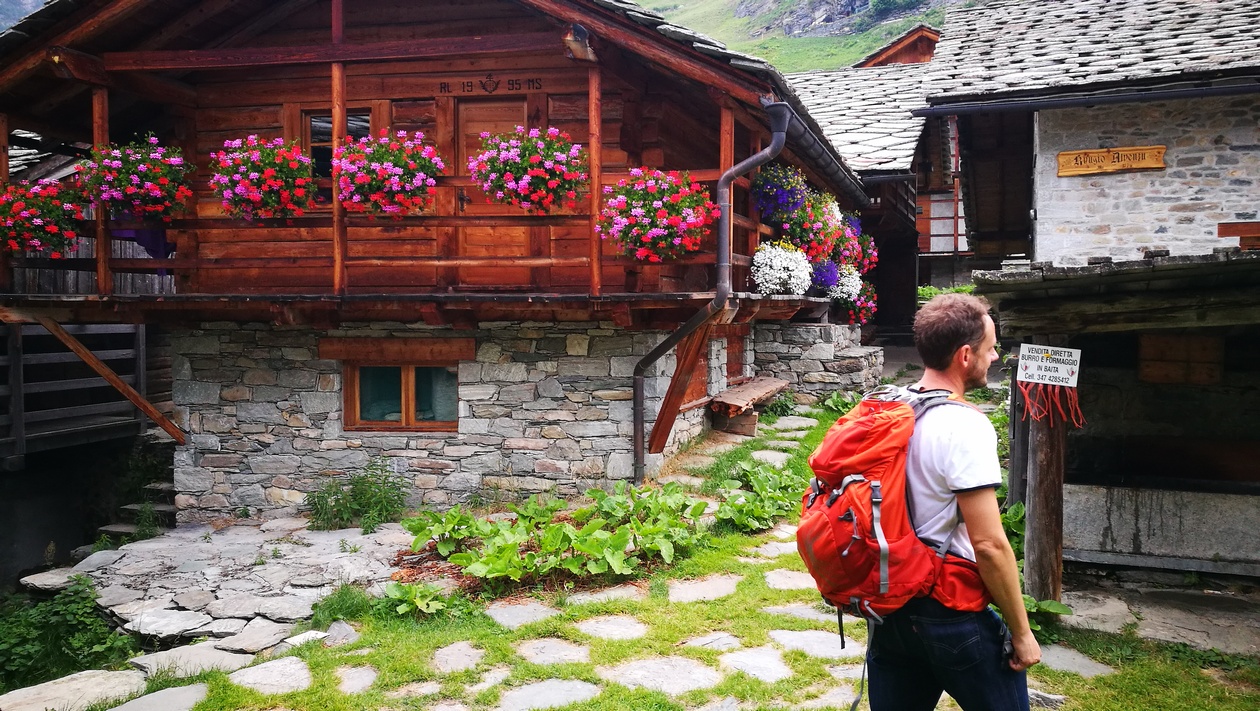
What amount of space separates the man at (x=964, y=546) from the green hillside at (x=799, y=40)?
126 ft

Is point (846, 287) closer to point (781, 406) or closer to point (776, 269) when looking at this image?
point (781, 406)

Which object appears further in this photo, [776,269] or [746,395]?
[746,395]

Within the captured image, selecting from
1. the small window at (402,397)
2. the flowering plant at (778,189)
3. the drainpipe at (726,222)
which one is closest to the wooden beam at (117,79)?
the small window at (402,397)

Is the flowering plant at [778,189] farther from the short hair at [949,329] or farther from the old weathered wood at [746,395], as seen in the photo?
the short hair at [949,329]

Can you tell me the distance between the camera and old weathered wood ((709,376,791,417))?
9.59m

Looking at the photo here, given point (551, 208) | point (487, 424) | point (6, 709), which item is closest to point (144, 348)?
point (487, 424)

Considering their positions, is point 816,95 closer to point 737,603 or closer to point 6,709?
point 737,603

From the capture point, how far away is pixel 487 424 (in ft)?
27.4

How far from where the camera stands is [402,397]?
28.5 feet

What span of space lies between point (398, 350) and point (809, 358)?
20.3 ft

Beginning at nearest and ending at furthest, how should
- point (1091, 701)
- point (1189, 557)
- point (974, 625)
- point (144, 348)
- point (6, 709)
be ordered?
1. point (974, 625)
2. point (1091, 701)
3. point (6, 709)
4. point (1189, 557)
5. point (144, 348)

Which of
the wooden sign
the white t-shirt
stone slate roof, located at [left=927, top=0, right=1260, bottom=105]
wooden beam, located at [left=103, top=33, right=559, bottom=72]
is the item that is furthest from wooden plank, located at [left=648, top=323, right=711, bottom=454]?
the white t-shirt

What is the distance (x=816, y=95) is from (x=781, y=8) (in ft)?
147

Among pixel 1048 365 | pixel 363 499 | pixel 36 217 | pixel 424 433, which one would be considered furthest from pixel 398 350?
pixel 1048 365
